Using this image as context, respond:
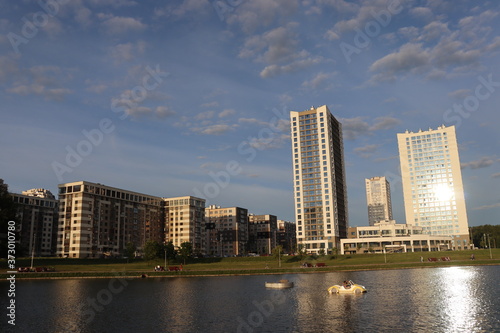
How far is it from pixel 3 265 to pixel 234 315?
11547 centimetres

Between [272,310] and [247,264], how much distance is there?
11055 centimetres

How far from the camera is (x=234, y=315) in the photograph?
4784cm

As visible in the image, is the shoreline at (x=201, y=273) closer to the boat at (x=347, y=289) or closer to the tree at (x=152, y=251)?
the tree at (x=152, y=251)

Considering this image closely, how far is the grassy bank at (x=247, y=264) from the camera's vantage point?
120 meters

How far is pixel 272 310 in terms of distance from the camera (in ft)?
167

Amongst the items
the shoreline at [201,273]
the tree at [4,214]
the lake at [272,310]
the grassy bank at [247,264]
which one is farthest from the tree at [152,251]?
the lake at [272,310]

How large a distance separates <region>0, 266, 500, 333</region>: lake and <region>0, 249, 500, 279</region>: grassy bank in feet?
160

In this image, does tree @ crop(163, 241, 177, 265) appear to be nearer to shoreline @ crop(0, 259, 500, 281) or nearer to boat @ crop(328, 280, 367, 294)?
shoreline @ crop(0, 259, 500, 281)

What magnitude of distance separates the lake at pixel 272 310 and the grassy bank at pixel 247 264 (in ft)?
160

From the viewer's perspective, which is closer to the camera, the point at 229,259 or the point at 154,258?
the point at 154,258

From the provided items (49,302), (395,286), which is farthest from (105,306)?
(395,286)

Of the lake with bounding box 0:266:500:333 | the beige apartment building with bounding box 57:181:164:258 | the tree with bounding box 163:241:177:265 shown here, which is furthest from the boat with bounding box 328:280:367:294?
the beige apartment building with bounding box 57:181:164:258

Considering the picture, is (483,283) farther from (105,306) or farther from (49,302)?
(49,302)

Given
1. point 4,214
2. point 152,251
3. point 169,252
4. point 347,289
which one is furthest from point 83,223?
point 347,289
